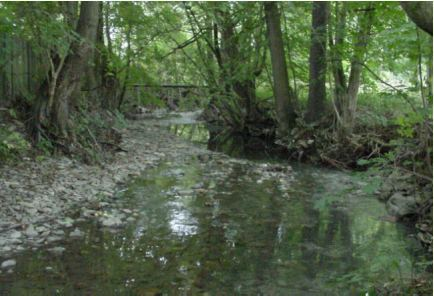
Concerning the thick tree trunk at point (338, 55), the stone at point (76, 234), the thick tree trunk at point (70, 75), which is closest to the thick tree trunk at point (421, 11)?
the stone at point (76, 234)

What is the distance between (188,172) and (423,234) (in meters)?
5.24

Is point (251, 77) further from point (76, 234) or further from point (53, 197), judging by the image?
point (76, 234)

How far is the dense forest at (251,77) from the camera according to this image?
601 centimetres

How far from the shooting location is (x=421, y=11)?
264 centimetres

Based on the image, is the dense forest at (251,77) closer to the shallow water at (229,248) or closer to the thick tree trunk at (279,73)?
the thick tree trunk at (279,73)

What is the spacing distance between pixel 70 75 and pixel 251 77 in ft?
19.8

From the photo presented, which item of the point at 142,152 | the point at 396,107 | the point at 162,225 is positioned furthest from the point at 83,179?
the point at 396,107

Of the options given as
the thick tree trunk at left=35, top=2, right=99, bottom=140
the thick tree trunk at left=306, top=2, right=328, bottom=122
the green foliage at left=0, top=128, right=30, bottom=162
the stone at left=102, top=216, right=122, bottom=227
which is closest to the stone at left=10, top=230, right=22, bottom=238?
the stone at left=102, top=216, right=122, bottom=227

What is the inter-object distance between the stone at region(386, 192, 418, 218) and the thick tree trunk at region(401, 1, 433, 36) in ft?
11.7

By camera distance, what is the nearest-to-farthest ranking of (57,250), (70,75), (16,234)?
(57,250) < (16,234) < (70,75)

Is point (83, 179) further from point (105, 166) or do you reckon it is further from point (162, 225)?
point (162, 225)

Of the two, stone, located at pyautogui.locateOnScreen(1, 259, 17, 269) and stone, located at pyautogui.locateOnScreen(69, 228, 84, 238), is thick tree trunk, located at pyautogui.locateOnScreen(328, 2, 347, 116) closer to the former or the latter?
stone, located at pyautogui.locateOnScreen(69, 228, 84, 238)

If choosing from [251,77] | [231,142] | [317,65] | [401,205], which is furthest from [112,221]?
[231,142]

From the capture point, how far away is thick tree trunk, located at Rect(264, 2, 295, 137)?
41.1 feet
